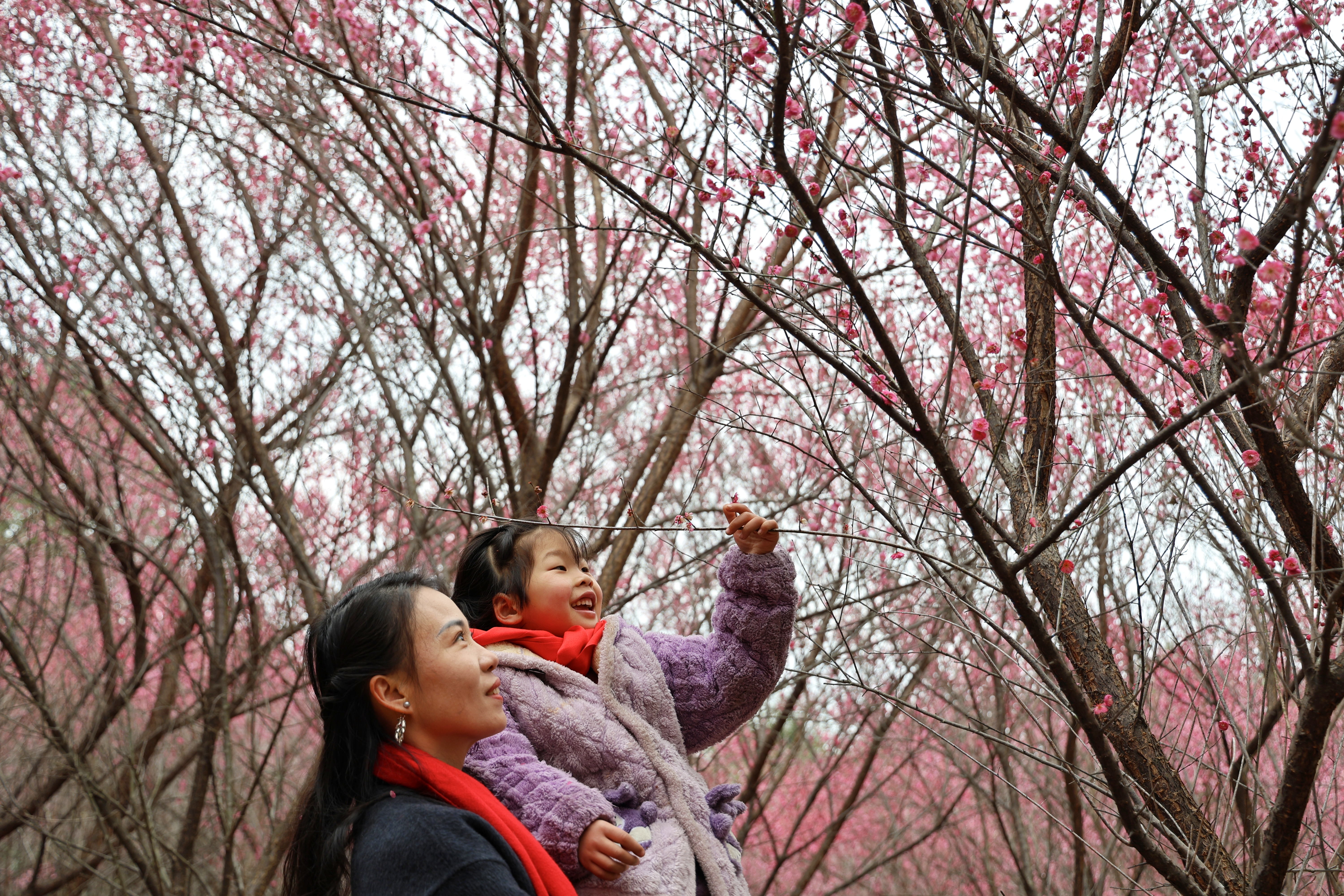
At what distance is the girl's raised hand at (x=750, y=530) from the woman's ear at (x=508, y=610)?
0.47 meters

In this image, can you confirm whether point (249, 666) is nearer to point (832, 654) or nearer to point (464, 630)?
point (832, 654)

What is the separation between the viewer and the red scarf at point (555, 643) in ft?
6.91

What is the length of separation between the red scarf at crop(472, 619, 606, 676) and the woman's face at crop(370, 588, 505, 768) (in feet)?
1.32

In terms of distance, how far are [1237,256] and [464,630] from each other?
140 cm

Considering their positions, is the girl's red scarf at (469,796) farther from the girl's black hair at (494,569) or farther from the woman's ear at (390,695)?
the girl's black hair at (494,569)

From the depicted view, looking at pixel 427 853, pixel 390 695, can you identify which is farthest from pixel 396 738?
pixel 427 853

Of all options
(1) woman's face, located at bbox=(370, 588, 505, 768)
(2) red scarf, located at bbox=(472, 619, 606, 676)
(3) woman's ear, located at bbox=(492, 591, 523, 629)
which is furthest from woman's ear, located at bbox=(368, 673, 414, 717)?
(3) woman's ear, located at bbox=(492, 591, 523, 629)

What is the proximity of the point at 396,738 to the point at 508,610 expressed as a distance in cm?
60

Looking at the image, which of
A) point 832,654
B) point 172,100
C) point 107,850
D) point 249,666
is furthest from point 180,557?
point 832,654

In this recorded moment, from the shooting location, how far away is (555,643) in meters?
2.14

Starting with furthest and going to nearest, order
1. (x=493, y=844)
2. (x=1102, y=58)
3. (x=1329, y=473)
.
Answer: (x=1102, y=58) → (x=1329, y=473) → (x=493, y=844)

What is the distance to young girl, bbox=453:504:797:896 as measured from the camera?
181 centimetres

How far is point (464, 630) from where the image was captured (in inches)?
68.4

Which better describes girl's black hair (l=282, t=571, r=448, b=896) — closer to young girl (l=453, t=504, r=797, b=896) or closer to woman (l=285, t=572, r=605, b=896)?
woman (l=285, t=572, r=605, b=896)
